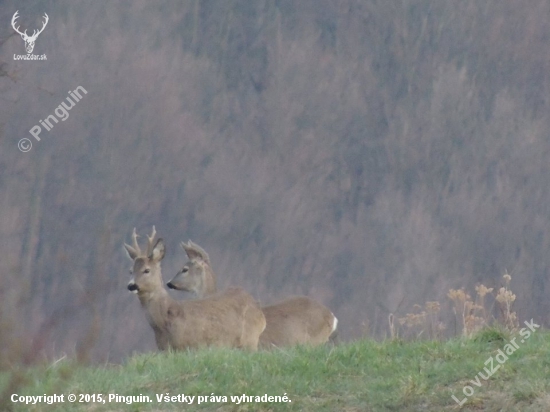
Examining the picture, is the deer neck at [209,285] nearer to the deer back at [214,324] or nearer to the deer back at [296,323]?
the deer back at [296,323]

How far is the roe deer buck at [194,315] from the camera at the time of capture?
450 inches

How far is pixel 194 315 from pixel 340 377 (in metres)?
3.61

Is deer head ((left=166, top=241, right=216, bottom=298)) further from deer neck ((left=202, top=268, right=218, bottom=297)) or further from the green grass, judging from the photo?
the green grass

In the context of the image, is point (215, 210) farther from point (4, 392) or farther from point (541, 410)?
point (4, 392)

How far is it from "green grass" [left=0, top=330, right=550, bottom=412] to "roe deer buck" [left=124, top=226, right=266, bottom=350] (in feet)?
7.59

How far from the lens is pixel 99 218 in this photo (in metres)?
27.3

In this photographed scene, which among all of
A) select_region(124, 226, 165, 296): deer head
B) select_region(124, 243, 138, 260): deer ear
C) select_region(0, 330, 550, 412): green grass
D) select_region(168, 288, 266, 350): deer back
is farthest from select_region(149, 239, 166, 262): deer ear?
select_region(0, 330, 550, 412): green grass

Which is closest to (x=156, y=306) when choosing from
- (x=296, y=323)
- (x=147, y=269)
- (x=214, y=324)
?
(x=147, y=269)

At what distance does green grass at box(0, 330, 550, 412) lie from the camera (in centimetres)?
738

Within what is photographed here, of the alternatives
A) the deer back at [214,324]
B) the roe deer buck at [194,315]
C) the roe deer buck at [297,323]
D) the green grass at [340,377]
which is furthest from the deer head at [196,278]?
the green grass at [340,377]

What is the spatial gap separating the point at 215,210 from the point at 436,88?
6.94m

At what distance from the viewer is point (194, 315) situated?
37.8 ft

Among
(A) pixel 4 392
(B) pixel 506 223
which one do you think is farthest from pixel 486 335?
(B) pixel 506 223

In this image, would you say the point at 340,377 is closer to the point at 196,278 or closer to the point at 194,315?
the point at 194,315
